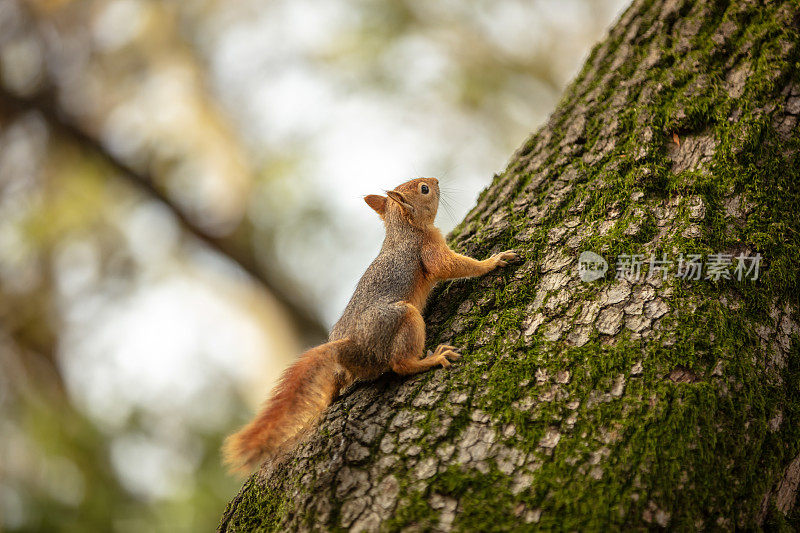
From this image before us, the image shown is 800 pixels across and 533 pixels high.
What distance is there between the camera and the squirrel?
225cm

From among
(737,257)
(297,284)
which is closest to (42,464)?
(297,284)

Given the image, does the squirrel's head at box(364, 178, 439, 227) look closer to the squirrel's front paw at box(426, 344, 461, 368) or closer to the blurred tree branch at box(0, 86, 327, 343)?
the squirrel's front paw at box(426, 344, 461, 368)

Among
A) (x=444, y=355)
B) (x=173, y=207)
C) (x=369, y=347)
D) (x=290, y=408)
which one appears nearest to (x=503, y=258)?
(x=444, y=355)

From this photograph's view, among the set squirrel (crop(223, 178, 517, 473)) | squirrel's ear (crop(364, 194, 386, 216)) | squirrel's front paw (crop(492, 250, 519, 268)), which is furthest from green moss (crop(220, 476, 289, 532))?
squirrel's ear (crop(364, 194, 386, 216))

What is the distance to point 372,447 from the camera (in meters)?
2.05

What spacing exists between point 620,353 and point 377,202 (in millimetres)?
2116

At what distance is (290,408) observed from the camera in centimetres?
232

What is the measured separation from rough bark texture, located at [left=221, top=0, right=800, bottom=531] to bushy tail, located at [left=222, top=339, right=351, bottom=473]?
0.35 feet

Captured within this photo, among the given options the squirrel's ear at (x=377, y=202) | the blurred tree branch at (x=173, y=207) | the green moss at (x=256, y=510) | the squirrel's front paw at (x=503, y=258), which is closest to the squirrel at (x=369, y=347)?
the squirrel's front paw at (x=503, y=258)

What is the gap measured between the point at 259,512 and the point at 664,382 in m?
1.44

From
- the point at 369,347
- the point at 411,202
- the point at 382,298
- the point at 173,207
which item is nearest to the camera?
the point at 369,347

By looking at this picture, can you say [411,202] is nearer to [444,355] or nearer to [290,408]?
[444,355]

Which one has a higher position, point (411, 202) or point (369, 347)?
point (411, 202)

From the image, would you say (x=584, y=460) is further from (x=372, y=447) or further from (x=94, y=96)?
(x=94, y=96)
